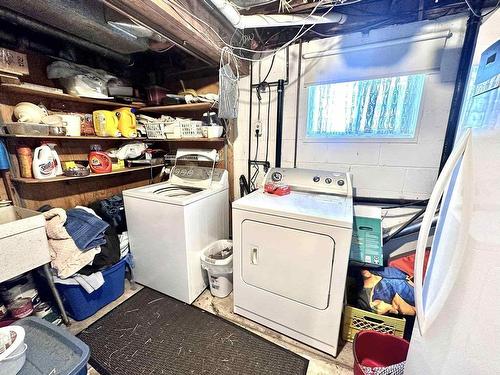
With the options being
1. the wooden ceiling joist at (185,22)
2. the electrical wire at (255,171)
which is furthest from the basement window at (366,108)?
the wooden ceiling joist at (185,22)

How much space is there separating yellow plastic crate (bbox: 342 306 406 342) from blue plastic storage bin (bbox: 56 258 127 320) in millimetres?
1865

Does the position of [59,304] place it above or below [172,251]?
below

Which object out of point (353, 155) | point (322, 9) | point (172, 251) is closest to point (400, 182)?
point (353, 155)

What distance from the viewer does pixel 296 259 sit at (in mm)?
1394

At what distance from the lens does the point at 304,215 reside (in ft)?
4.33

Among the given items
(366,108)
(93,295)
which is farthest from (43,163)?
(366,108)

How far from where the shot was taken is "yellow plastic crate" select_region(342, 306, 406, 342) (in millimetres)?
1431

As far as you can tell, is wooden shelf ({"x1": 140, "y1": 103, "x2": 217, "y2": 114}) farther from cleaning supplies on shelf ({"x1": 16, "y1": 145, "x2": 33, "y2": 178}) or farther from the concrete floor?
the concrete floor

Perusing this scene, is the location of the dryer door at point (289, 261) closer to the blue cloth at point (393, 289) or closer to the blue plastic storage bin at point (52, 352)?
the blue cloth at point (393, 289)

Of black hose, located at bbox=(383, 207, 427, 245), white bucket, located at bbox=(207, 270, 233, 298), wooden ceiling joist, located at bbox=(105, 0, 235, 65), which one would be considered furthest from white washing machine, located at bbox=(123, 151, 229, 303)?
black hose, located at bbox=(383, 207, 427, 245)

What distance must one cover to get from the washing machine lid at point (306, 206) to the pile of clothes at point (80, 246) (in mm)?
1124

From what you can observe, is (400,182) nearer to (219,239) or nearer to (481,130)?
(481,130)

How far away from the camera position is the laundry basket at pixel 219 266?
1.85m

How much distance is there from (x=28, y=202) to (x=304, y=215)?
221 centimetres
